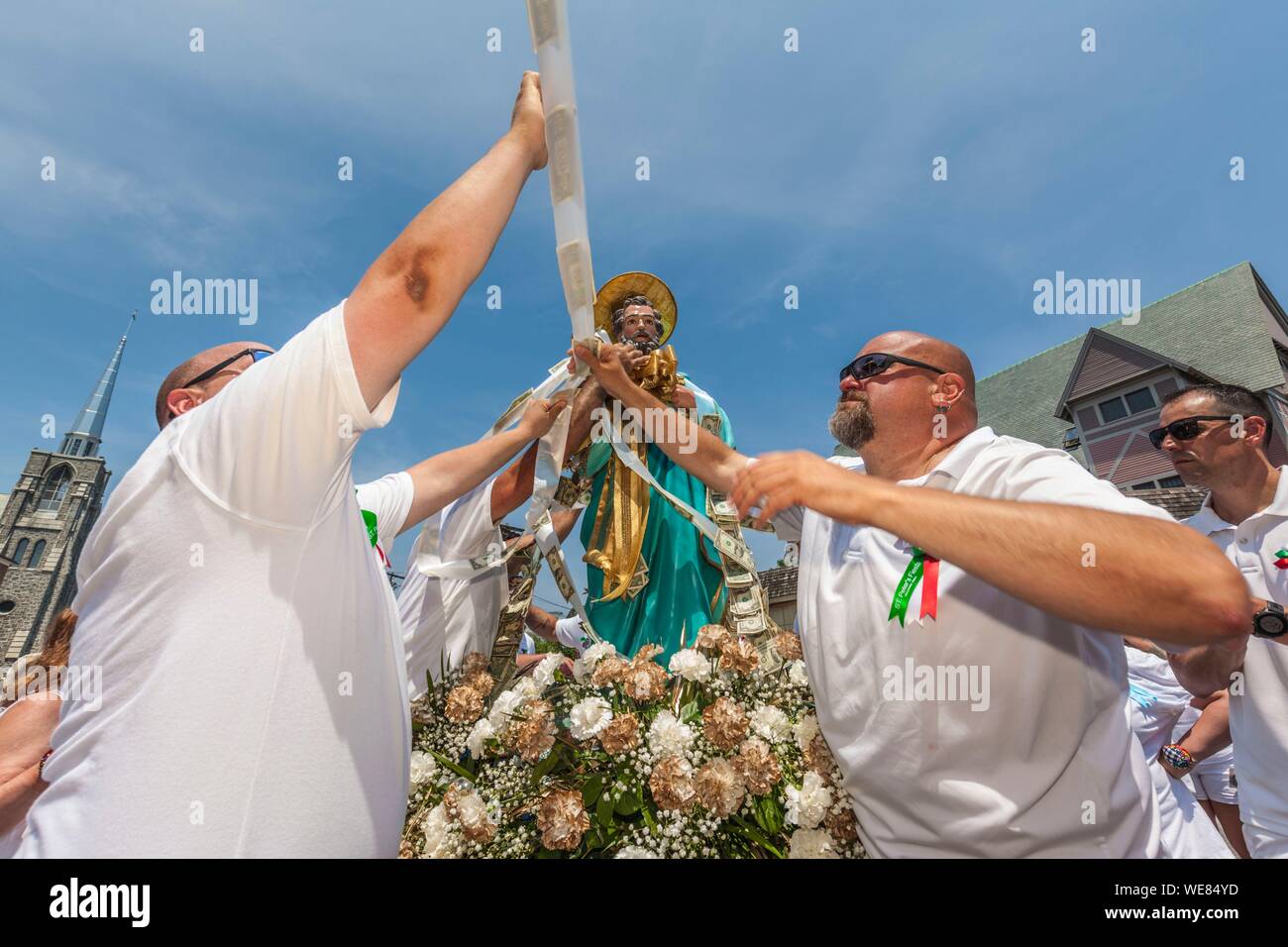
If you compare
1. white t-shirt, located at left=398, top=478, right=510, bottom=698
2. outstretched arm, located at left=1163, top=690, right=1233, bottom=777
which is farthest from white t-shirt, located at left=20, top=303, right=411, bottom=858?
outstretched arm, located at left=1163, top=690, right=1233, bottom=777

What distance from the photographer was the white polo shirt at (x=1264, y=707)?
311cm

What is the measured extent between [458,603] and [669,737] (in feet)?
6.57

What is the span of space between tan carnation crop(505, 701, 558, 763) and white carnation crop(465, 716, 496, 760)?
0.11 m

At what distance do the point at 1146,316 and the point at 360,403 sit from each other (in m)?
36.5

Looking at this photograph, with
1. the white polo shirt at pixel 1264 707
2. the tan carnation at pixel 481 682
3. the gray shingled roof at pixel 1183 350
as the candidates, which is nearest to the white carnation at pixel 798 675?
the tan carnation at pixel 481 682

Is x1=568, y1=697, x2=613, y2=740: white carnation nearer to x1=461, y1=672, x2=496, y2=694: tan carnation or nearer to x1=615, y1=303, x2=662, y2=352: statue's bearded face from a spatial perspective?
x1=461, y1=672, x2=496, y2=694: tan carnation

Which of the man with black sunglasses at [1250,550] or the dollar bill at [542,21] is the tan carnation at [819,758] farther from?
the dollar bill at [542,21]

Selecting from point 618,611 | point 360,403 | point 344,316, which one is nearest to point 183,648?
point 360,403

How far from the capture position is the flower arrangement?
216cm

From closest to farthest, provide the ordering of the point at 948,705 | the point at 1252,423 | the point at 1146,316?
the point at 948,705 < the point at 1252,423 < the point at 1146,316

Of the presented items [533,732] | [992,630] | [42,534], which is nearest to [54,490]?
A: [42,534]
